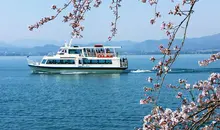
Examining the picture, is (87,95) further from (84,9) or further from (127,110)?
(84,9)

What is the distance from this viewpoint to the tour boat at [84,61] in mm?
45062

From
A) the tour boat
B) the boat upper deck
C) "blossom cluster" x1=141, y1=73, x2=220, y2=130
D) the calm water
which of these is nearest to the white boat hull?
the tour boat

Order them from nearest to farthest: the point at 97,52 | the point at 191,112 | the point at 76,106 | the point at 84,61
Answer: the point at 191,112, the point at 76,106, the point at 84,61, the point at 97,52

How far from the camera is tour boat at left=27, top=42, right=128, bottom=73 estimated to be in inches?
1774

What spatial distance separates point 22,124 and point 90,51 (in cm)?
2914

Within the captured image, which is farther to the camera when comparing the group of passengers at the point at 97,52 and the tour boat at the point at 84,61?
the group of passengers at the point at 97,52

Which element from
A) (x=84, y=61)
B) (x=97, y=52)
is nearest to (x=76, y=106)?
(x=84, y=61)

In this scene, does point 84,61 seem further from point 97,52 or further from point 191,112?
Answer: point 191,112

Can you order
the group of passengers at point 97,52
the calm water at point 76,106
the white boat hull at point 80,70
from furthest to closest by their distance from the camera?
1. the group of passengers at point 97,52
2. the white boat hull at point 80,70
3. the calm water at point 76,106

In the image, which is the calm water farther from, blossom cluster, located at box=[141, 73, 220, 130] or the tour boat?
blossom cluster, located at box=[141, 73, 220, 130]

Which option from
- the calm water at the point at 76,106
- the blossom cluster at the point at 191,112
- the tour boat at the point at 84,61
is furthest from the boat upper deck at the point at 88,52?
the blossom cluster at the point at 191,112

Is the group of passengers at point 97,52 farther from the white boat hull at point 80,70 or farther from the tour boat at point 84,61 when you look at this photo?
the white boat hull at point 80,70

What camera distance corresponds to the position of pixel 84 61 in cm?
4569

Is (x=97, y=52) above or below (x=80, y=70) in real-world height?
above
